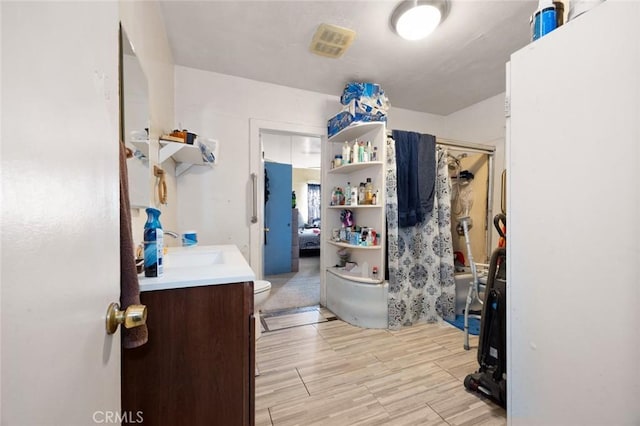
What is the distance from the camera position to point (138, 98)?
1.17 metres

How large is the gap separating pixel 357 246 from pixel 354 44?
171 centimetres

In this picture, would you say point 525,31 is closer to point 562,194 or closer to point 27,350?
point 562,194

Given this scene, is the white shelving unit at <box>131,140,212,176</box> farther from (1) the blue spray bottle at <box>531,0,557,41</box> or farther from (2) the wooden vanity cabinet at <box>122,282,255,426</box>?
(1) the blue spray bottle at <box>531,0,557,41</box>

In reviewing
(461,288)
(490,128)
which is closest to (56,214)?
(461,288)

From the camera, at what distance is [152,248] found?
928 mm

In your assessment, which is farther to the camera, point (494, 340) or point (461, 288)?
point (461, 288)

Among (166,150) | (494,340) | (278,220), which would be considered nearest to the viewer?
(494,340)

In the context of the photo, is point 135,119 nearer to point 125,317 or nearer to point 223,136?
point 125,317

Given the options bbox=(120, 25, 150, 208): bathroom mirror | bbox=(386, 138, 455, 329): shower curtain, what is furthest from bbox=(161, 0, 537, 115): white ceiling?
bbox=(120, 25, 150, 208): bathroom mirror

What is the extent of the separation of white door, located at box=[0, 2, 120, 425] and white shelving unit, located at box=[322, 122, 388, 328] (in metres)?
2.06

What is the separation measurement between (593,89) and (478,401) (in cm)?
164

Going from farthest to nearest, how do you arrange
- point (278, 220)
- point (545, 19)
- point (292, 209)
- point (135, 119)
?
point (292, 209), point (278, 220), point (135, 119), point (545, 19)

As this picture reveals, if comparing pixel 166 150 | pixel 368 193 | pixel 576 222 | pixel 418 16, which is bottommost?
pixel 576 222

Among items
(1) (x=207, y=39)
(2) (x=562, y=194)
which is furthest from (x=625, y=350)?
(1) (x=207, y=39)
